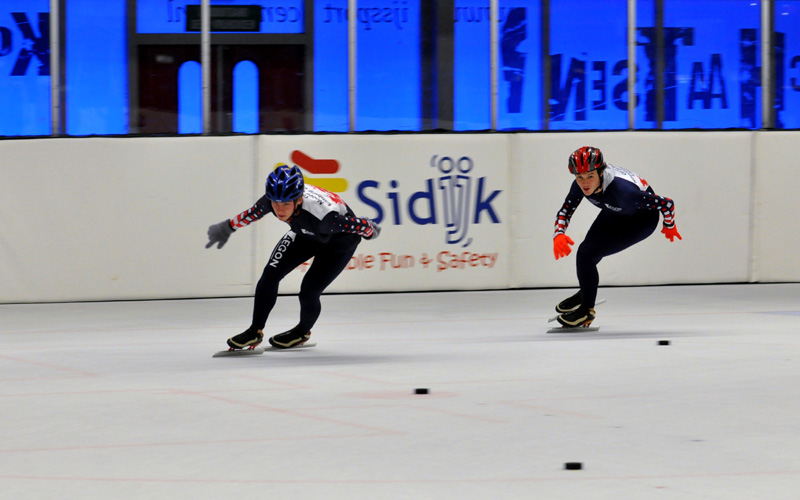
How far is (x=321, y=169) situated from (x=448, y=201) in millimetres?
1437

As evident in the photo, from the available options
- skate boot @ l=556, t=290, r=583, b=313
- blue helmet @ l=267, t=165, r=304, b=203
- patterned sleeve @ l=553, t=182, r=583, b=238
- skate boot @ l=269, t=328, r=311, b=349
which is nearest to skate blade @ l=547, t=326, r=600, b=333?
skate boot @ l=556, t=290, r=583, b=313

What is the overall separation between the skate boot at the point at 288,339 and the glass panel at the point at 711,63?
6385 millimetres

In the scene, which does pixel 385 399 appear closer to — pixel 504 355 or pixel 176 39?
pixel 504 355

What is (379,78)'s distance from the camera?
12375 millimetres

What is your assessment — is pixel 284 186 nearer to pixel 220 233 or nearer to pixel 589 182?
pixel 220 233

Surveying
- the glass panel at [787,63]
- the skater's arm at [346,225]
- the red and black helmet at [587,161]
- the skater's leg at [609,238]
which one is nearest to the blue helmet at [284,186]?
the skater's arm at [346,225]

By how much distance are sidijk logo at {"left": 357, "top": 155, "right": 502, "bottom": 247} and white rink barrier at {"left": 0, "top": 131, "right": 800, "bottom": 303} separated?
2 centimetres

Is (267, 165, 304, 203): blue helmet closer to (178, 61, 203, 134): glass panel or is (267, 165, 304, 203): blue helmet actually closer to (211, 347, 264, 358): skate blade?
(211, 347, 264, 358): skate blade

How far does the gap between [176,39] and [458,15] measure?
319 cm

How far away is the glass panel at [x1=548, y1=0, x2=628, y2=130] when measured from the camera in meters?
12.7

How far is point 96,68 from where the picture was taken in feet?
39.1

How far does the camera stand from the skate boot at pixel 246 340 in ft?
25.4

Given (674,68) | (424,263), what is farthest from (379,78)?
(674,68)

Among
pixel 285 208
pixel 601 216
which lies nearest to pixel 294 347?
pixel 285 208
